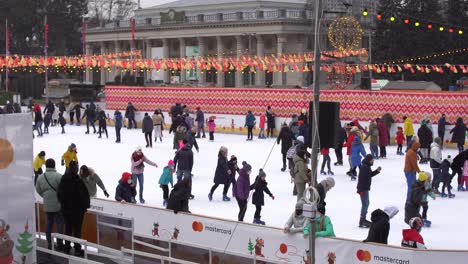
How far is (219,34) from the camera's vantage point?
74.4 m

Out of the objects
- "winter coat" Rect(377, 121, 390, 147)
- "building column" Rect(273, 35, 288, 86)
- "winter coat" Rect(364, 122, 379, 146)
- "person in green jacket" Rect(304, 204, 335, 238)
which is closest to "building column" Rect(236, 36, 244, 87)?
"building column" Rect(273, 35, 288, 86)

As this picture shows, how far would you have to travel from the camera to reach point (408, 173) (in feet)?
58.2

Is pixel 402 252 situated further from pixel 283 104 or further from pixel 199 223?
pixel 283 104

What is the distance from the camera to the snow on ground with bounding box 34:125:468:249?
53.2 ft

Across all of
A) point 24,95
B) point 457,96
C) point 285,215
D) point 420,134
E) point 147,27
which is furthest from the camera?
point 147,27

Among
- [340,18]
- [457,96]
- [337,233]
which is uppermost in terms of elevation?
[340,18]

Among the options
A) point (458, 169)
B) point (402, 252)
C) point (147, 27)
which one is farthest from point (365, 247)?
point (147, 27)

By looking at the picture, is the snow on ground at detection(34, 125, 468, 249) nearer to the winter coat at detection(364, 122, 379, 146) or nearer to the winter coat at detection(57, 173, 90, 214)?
the winter coat at detection(364, 122, 379, 146)

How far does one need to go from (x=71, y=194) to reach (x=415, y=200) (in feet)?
19.3

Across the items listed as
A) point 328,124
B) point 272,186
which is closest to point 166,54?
point 272,186

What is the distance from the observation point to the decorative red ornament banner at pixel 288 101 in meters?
31.6

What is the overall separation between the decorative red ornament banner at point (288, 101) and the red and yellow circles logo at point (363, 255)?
21.0 meters

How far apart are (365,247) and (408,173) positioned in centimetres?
712

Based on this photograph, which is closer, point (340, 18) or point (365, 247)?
point (365, 247)
